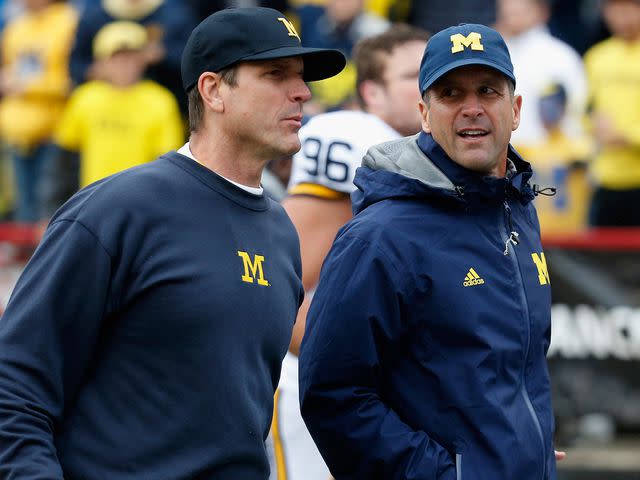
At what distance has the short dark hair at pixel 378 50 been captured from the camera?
5.26 m

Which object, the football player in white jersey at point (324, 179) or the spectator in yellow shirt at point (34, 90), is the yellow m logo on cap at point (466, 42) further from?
the spectator in yellow shirt at point (34, 90)

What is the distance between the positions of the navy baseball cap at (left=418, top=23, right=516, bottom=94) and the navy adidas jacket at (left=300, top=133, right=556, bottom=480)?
0.24 metres

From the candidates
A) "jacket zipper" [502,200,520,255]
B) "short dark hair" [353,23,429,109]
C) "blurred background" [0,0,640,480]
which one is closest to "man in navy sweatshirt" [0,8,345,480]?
"jacket zipper" [502,200,520,255]

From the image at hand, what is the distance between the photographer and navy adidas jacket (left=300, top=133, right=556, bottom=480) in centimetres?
349

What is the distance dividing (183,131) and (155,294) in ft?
25.6

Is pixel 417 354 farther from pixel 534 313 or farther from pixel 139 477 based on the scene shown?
pixel 139 477

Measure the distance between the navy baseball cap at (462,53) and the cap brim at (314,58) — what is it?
256 millimetres

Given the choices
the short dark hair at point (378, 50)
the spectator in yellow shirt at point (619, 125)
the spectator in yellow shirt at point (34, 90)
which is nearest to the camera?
the short dark hair at point (378, 50)

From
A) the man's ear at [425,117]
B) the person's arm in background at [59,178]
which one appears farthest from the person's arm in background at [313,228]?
the person's arm in background at [59,178]

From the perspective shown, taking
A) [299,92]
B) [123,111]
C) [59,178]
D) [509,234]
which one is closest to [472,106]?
[509,234]

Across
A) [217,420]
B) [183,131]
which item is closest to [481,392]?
[217,420]

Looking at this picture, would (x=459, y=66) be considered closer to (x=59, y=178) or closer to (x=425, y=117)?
(x=425, y=117)

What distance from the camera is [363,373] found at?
3.55 m

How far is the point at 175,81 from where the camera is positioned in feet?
36.2
